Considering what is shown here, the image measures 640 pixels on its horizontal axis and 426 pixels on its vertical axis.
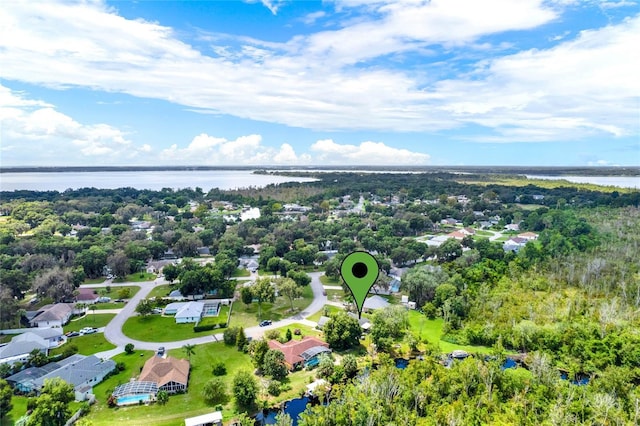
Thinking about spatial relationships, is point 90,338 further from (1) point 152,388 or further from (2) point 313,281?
(2) point 313,281

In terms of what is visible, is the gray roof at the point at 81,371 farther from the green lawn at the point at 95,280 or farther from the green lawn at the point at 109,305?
the green lawn at the point at 95,280

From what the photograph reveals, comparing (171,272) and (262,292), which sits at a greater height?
(262,292)

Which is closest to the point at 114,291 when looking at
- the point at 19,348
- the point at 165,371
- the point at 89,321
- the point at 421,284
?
the point at 89,321

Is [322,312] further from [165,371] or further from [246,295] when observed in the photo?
[165,371]

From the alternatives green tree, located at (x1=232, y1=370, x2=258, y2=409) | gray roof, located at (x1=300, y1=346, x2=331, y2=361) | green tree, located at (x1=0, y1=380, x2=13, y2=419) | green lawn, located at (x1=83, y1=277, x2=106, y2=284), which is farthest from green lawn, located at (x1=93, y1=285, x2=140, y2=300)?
green tree, located at (x1=232, y1=370, x2=258, y2=409)

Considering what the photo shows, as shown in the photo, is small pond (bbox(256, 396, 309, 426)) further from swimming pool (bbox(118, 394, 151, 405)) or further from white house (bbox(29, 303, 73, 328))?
white house (bbox(29, 303, 73, 328))

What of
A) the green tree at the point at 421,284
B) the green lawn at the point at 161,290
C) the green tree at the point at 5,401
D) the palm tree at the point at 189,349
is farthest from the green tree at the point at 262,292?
the green tree at the point at 5,401
